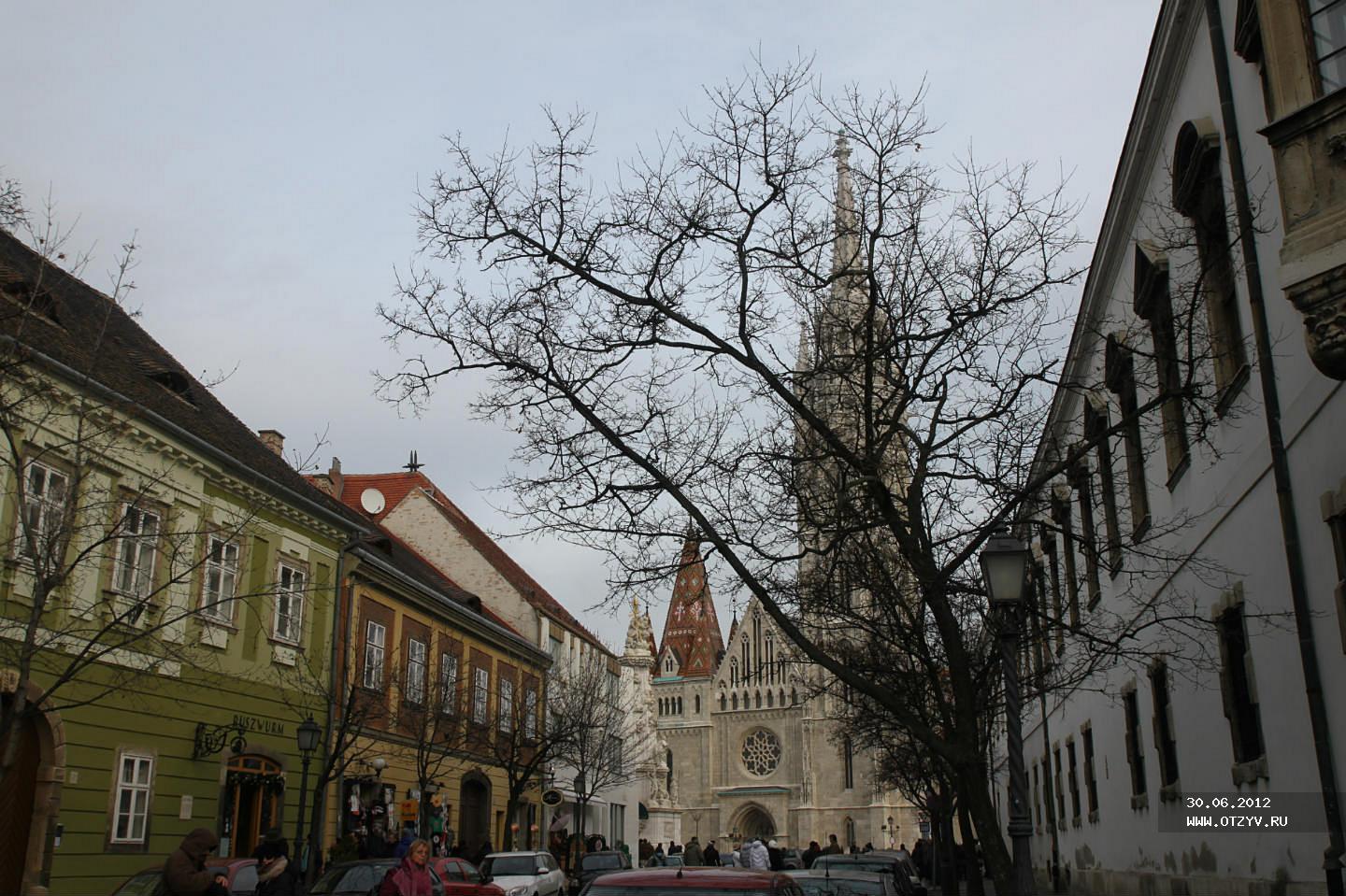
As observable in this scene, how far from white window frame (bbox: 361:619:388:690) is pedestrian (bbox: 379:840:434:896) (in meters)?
16.0

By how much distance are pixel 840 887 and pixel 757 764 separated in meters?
93.5

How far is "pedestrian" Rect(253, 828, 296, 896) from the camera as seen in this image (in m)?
13.3

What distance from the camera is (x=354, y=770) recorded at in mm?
27562

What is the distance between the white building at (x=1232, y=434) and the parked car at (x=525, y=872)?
10903 mm

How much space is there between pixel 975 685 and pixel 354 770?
644 inches

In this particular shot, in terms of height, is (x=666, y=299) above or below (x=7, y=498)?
above

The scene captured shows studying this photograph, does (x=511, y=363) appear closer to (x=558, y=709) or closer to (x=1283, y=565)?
(x=1283, y=565)

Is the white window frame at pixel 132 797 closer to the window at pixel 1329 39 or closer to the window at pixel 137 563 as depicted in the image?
the window at pixel 137 563

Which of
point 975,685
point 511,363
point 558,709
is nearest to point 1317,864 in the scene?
point 975,685

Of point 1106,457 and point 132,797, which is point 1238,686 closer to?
point 1106,457

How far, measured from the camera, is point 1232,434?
13.4 metres

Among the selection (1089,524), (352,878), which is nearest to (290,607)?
(352,878)

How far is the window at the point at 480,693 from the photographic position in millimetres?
35531

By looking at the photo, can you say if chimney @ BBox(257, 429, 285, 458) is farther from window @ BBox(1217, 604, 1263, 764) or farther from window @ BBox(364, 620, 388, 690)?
window @ BBox(1217, 604, 1263, 764)
